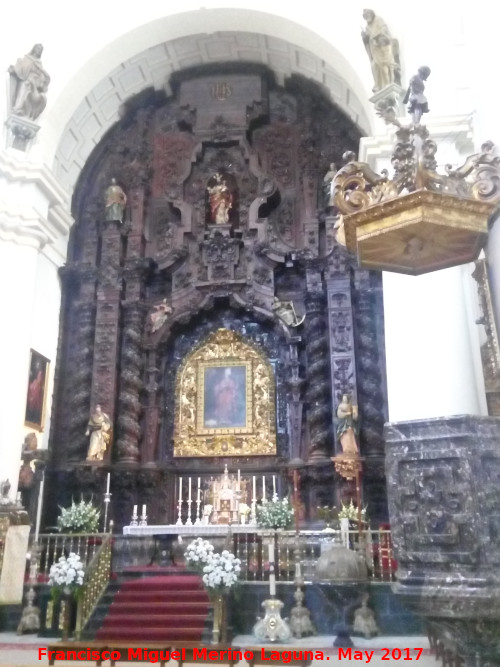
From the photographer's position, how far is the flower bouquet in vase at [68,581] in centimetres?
743

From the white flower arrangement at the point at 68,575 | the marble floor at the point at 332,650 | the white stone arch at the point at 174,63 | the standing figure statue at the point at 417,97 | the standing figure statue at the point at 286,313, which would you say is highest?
the white stone arch at the point at 174,63

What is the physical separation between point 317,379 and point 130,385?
3644 millimetres

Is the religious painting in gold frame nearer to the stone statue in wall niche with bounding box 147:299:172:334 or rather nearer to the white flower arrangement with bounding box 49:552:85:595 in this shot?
the stone statue in wall niche with bounding box 147:299:172:334

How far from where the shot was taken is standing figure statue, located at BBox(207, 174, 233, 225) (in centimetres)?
1366

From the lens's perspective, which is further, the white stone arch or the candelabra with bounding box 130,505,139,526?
the white stone arch

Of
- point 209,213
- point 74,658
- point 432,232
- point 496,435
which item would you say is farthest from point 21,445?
point 496,435

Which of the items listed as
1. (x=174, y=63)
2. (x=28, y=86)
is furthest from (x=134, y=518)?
(x=174, y=63)

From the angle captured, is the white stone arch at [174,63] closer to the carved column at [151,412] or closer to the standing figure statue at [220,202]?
the standing figure statue at [220,202]

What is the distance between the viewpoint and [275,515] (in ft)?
33.0

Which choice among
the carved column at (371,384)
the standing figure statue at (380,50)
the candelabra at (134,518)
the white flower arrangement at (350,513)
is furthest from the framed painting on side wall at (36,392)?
the standing figure statue at (380,50)

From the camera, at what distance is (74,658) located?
20.0 feet

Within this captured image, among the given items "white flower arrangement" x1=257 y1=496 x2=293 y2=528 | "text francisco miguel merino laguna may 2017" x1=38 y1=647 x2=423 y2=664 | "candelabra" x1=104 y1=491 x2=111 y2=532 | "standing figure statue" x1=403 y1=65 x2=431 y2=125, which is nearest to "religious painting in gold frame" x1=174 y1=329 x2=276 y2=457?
"candelabra" x1=104 y1=491 x2=111 y2=532

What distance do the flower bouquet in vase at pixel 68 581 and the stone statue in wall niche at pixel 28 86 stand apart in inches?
324

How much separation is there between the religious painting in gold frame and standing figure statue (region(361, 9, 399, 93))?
5.54 meters
